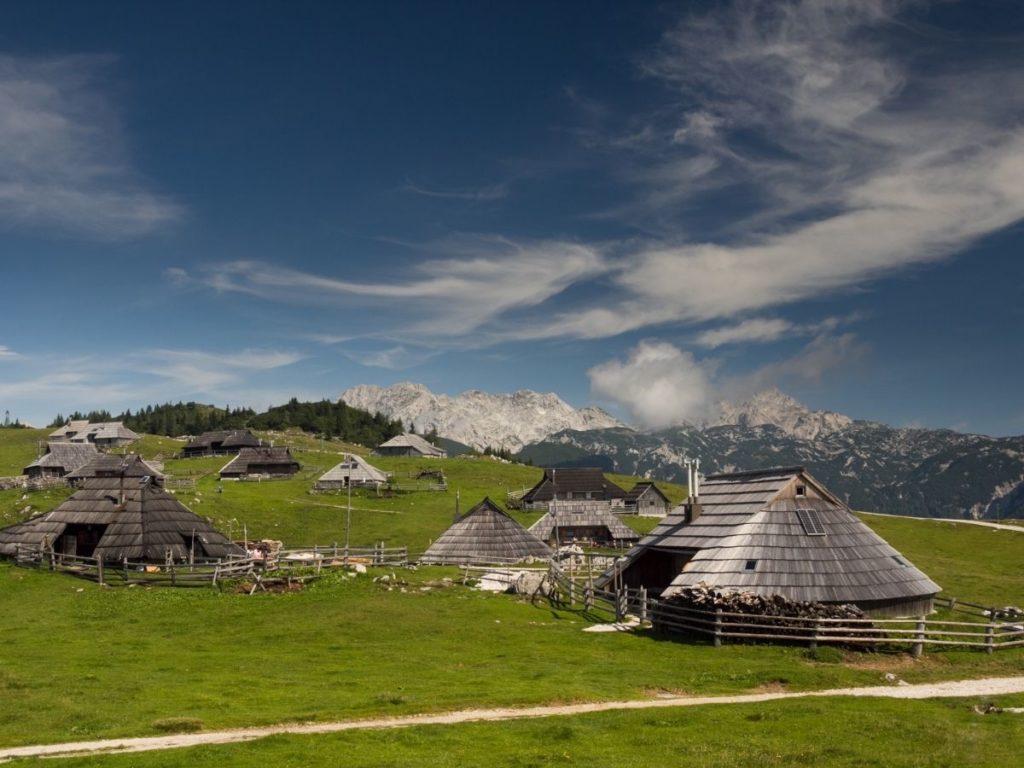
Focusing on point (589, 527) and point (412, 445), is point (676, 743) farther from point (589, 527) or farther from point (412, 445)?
point (412, 445)

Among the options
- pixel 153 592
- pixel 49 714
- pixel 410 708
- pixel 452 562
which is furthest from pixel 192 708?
pixel 452 562

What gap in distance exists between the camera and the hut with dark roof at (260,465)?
109000 mm

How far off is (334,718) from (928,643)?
21929 mm

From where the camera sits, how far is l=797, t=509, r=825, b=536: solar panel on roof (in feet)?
106

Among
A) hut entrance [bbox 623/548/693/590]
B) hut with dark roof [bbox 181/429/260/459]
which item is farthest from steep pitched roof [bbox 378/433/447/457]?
hut entrance [bbox 623/548/693/590]

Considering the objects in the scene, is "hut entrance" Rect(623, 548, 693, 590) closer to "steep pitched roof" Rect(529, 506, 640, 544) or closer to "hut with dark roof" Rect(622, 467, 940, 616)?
"hut with dark roof" Rect(622, 467, 940, 616)

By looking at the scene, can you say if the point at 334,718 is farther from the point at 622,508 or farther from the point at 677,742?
the point at 622,508

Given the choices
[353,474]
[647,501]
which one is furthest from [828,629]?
[647,501]

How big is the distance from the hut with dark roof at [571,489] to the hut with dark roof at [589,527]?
770 inches

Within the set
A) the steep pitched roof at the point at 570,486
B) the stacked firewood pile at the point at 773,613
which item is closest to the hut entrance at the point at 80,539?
the stacked firewood pile at the point at 773,613

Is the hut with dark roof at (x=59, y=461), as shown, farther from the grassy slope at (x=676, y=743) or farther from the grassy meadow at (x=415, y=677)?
the grassy slope at (x=676, y=743)

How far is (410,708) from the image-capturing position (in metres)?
20.0

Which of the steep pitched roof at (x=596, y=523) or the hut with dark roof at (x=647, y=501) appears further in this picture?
the hut with dark roof at (x=647, y=501)

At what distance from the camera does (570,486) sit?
10688 cm
